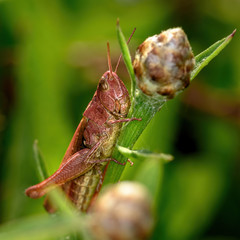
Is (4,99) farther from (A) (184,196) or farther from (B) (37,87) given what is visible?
(A) (184,196)

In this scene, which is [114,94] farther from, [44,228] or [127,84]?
[44,228]

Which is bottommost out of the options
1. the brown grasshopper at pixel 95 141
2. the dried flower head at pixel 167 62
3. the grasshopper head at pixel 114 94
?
the brown grasshopper at pixel 95 141

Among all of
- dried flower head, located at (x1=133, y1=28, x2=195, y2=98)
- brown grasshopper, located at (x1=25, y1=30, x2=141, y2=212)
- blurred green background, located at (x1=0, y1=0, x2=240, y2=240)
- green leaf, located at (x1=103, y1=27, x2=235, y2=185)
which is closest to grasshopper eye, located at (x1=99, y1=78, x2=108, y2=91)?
brown grasshopper, located at (x1=25, y1=30, x2=141, y2=212)

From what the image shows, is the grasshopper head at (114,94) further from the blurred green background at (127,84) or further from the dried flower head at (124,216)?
the dried flower head at (124,216)

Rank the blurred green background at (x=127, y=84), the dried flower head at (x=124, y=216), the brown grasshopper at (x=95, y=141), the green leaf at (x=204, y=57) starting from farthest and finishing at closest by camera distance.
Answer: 1. the blurred green background at (x=127, y=84)
2. the brown grasshopper at (x=95, y=141)
3. the green leaf at (x=204, y=57)
4. the dried flower head at (x=124, y=216)

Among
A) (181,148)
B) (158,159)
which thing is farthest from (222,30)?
(158,159)

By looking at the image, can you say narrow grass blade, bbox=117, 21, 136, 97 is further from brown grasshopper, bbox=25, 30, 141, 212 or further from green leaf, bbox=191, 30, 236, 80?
brown grasshopper, bbox=25, 30, 141, 212

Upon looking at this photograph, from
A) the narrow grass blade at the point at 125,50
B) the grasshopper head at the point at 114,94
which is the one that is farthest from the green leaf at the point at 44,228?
the grasshopper head at the point at 114,94
